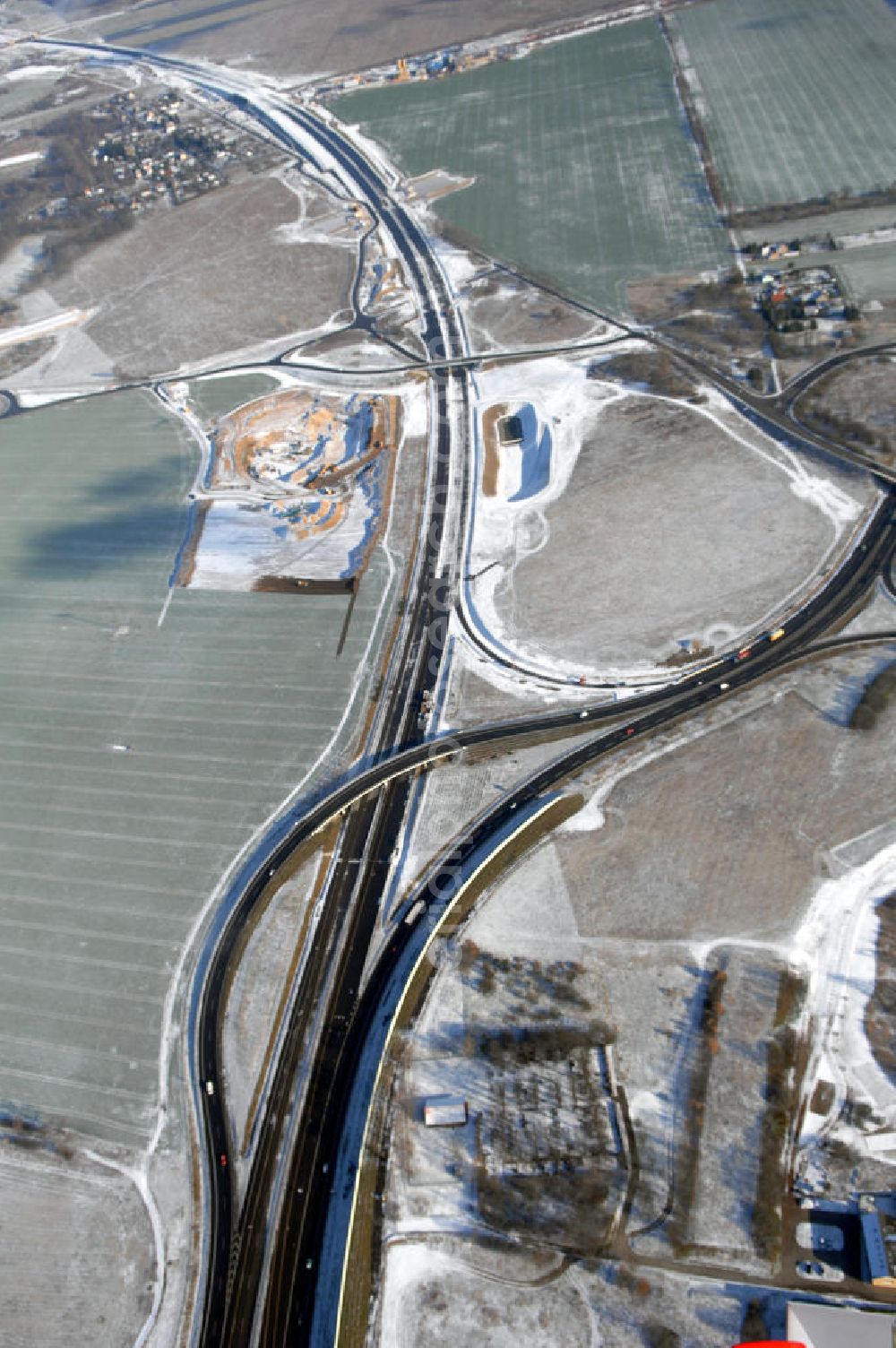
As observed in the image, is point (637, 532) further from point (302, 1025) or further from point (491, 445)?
point (302, 1025)

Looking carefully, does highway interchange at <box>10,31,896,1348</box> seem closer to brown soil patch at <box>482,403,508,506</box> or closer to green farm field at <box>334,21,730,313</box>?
brown soil patch at <box>482,403,508,506</box>

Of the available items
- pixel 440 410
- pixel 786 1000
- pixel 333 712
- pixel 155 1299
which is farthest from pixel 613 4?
pixel 155 1299

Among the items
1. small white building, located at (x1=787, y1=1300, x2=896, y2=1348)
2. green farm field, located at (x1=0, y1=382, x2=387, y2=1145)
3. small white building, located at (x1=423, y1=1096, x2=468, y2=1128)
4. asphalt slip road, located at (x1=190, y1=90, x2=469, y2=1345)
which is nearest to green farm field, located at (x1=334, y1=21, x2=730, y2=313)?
asphalt slip road, located at (x1=190, y1=90, x2=469, y2=1345)

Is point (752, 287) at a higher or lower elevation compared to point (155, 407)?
higher

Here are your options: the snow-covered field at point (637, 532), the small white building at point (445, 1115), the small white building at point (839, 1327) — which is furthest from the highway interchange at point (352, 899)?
the small white building at point (839, 1327)

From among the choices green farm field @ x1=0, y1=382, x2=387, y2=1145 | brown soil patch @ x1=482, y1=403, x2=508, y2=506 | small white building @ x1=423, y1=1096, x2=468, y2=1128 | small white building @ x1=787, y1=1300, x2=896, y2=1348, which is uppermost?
brown soil patch @ x1=482, y1=403, x2=508, y2=506

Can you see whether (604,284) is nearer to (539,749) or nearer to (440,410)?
(440,410)

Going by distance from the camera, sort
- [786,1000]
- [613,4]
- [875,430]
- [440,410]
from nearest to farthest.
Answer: [786,1000] → [875,430] → [440,410] → [613,4]
